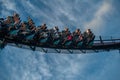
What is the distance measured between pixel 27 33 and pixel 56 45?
417cm

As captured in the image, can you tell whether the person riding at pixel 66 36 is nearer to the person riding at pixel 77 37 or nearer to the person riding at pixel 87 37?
the person riding at pixel 77 37

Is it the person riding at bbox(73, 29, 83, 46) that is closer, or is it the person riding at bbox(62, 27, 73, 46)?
the person riding at bbox(62, 27, 73, 46)

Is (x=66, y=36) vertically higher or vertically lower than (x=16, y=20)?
lower

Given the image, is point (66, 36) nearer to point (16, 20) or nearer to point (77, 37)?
point (77, 37)

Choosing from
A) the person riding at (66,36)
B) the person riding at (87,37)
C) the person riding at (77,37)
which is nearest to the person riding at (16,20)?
the person riding at (66,36)

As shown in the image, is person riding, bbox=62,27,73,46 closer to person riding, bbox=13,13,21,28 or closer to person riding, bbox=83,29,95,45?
person riding, bbox=83,29,95,45

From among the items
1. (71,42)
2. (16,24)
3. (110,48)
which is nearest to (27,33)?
(16,24)

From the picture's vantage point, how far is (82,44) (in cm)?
3372

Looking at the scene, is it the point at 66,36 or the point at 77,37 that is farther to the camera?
the point at 77,37

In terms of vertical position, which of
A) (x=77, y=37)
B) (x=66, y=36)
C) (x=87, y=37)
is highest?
(x=87, y=37)

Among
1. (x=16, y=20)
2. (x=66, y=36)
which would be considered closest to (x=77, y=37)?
(x=66, y=36)

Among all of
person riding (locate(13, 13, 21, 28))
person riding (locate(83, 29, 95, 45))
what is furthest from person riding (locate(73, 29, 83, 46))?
person riding (locate(13, 13, 21, 28))

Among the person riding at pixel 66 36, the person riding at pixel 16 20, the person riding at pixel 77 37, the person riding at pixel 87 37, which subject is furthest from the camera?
the person riding at pixel 87 37

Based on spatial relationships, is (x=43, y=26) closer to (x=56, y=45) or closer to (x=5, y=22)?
(x=56, y=45)
